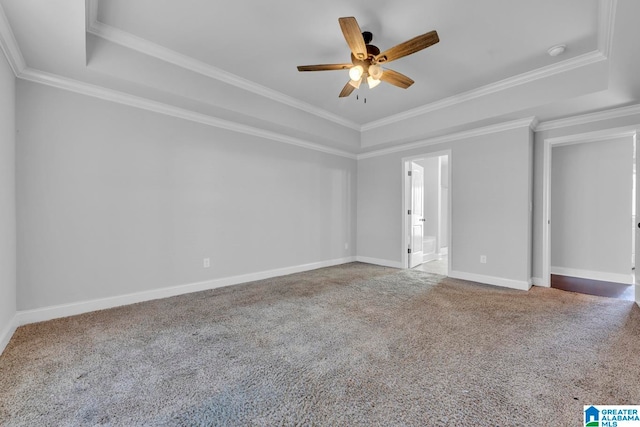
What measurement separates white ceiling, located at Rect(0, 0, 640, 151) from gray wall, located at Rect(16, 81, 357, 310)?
0.41 m

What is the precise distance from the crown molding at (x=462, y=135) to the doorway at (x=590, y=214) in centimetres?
55

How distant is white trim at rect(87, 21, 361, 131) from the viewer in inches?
96.5

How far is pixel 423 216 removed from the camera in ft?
19.1

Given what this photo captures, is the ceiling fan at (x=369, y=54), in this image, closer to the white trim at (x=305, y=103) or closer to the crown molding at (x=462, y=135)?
the white trim at (x=305, y=103)

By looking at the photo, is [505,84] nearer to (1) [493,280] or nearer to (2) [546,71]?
(2) [546,71]

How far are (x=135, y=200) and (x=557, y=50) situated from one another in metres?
4.66

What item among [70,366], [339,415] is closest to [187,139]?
[70,366]

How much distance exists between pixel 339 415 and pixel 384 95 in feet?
12.1

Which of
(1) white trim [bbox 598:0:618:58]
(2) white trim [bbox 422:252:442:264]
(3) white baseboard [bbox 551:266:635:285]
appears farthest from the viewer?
(2) white trim [bbox 422:252:442:264]

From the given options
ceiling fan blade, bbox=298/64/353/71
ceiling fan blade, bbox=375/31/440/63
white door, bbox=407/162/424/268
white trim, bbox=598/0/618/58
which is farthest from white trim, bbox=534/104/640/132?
ceiling fan blade, bbox=298/64/353/71

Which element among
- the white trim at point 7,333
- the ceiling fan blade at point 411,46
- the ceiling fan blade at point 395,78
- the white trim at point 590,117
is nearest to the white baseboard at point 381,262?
the white trim at point 590,117

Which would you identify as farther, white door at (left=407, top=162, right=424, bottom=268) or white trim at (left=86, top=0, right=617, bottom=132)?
white door at (left=407, top=162, right=424, bottom=268)

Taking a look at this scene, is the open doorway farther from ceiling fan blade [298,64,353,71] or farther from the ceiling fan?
ceiling fan blade [298,64,353,71]

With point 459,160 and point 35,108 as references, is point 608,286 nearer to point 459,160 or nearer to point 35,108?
point 459,160
